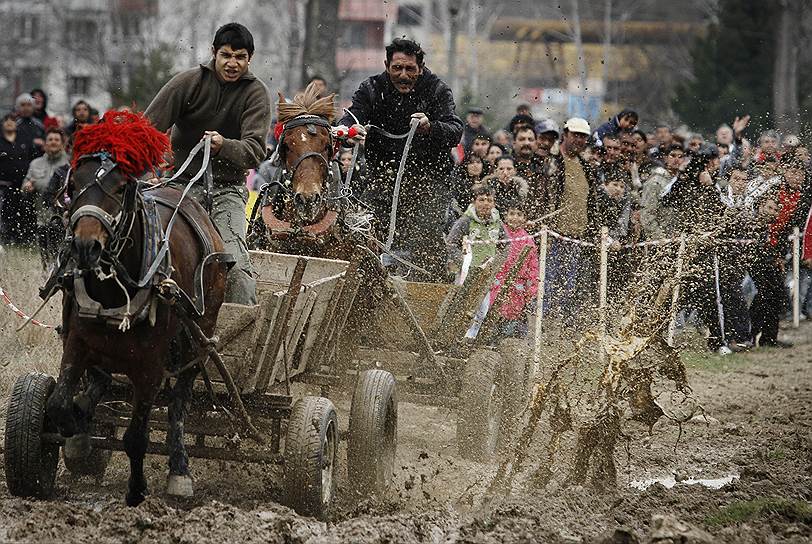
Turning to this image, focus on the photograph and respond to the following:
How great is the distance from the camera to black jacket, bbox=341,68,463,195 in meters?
9.79

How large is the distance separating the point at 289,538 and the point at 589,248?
23.4 ft

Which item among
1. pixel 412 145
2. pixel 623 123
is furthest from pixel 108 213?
pixel 623 123

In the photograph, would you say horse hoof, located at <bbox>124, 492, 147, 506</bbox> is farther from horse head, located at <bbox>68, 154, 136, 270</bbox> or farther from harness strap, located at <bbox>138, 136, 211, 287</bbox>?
horse head, located at <bbox>68, 154, 136, 270</bbox>

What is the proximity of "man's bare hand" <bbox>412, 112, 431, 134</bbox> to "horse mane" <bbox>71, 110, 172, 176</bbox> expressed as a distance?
10.1 ft

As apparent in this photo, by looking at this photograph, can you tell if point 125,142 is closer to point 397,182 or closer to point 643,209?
point 397,182

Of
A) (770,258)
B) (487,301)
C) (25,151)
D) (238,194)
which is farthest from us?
(25,151)

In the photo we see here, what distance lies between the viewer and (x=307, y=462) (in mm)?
6789

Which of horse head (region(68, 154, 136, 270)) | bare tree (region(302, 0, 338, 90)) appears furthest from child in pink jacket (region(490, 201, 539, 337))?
bare tree (region(302, 0, 338, 90))

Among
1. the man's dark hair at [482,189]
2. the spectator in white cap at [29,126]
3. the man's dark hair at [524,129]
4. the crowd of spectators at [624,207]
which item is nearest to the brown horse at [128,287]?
the crowd of spectators at [624,207]

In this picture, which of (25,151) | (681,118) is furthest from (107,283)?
(681,118)

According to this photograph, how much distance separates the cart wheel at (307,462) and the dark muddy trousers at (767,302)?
855 centimetres

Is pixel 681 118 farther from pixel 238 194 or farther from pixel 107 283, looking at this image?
pixel 107 283

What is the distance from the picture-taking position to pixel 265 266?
802 centimetres

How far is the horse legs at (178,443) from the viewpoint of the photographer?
698cm
